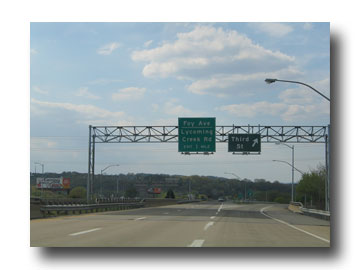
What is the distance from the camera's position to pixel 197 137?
4569 cm

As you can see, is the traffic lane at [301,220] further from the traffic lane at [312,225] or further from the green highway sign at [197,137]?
the green highway sign at [197,137]

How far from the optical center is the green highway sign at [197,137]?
149 ft

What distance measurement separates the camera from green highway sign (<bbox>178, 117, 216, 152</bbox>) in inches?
1793

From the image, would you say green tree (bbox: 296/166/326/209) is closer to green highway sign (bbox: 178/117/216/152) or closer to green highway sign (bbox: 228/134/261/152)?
green highway sign (bbox: 228/134/261/152)

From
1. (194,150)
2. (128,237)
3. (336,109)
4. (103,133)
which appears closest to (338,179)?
(336,109)

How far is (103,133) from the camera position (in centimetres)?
4872

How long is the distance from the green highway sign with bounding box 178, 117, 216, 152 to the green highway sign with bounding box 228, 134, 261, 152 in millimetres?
3308

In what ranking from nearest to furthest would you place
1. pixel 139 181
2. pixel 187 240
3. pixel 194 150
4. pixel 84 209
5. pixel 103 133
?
pixel 187 240
pixel 84 209
pixel 194 150
pixel 103 133
pixel 139 181

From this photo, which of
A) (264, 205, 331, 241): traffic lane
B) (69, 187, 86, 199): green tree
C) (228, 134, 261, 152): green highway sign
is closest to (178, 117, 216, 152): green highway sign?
(228, 134, 261, 152): green highway sign

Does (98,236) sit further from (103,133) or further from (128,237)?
(103,133)

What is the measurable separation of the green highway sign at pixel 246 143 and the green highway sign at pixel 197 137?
10.9 ft

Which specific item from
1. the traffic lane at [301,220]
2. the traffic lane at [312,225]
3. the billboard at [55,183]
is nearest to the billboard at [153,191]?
the billboard at [55,183]

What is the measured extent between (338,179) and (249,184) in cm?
17814

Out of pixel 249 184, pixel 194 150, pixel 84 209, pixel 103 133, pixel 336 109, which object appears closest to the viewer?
pixel 336 109
